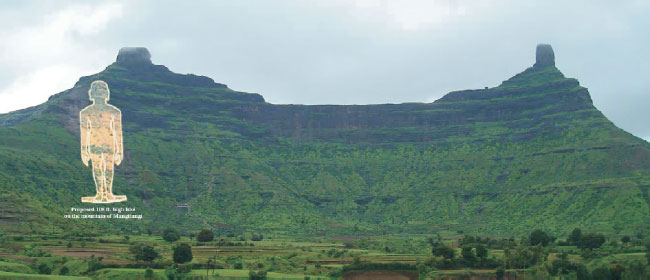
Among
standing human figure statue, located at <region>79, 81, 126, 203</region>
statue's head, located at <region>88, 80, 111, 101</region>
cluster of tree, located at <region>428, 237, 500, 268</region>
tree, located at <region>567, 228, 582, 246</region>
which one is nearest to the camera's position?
cluster of tree, located at <region>428, 237, 500, 268</region>

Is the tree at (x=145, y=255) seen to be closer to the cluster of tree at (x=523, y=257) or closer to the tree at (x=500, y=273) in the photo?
the tree at (x=500, y=273)

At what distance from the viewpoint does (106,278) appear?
90.1m

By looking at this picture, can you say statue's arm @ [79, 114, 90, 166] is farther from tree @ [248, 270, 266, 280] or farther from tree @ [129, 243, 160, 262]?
tree @ [248, 270, 266, 280]

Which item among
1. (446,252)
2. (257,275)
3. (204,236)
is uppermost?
(204,236)

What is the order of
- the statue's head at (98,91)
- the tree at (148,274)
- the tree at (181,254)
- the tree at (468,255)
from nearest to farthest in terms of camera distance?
the tree at (148,274) → the tree at (181,254) → the tree at (468,255) → the statue's head at (98,91)

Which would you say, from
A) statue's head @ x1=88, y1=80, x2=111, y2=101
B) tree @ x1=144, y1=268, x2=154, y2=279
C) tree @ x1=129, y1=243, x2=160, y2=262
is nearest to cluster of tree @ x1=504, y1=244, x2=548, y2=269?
tree @ x1=144, y1=268, x2=154, y2=279

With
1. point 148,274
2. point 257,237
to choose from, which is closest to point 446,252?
point 148,274

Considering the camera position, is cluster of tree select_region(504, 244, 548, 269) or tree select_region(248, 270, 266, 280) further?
cluster of tree select_region(504, 244, 548, 269)

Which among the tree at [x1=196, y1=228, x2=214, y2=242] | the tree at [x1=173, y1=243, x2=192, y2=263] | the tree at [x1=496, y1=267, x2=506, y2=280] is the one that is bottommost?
the tree at [x1=496, y1=267, x2=506, y2=280]

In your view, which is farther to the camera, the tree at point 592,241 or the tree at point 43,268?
the tree at point 592,241

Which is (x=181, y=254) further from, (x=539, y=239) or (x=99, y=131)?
(x=539, y=239)

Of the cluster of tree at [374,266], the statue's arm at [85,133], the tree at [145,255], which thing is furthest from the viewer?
the statue's arm at [85,133]

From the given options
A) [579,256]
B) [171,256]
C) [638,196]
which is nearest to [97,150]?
[171,256]

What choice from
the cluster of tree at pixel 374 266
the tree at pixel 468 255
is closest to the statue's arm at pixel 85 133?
the cluster of tree at pixel 374 266
